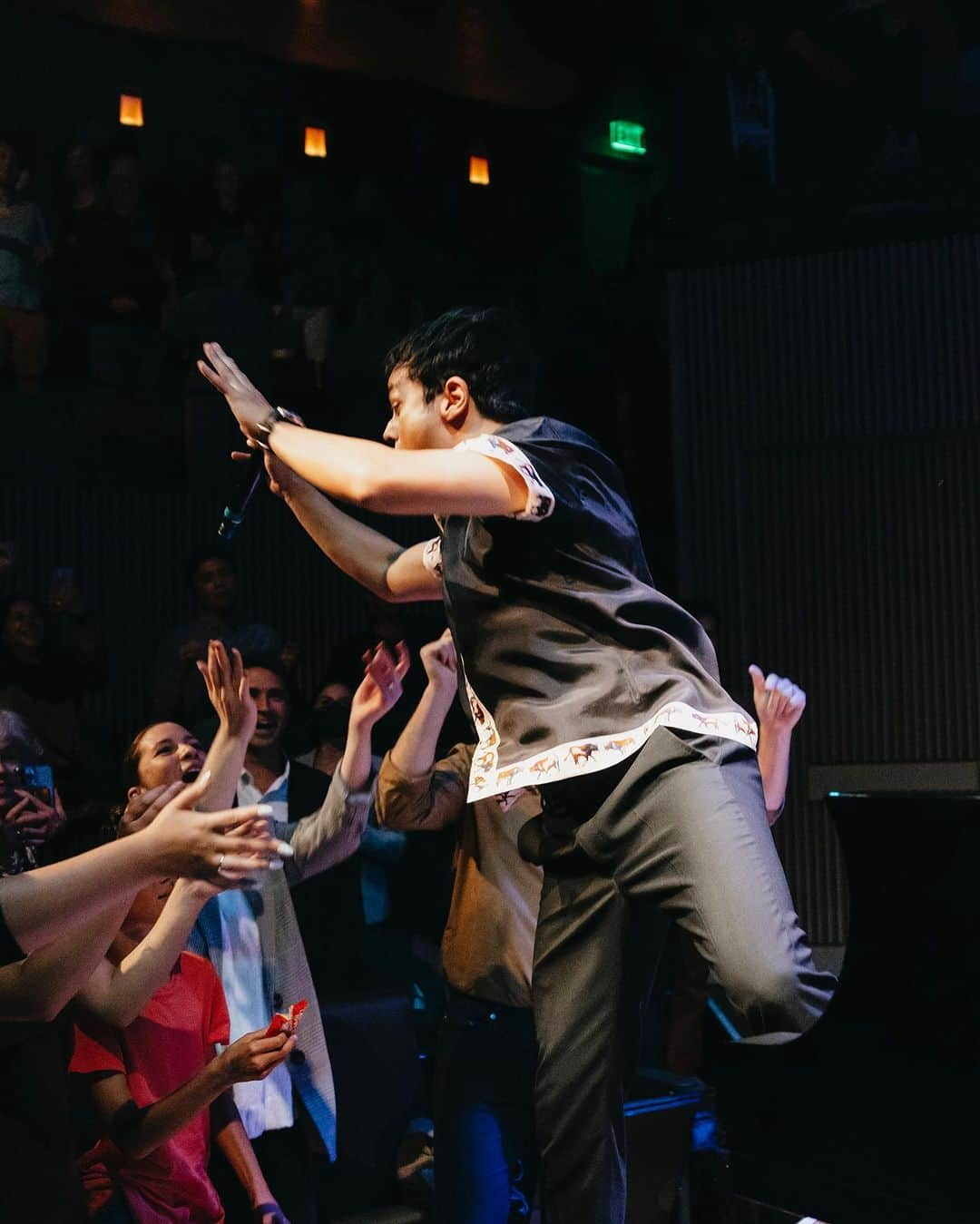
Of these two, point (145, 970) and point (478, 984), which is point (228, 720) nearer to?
point (145, 970)

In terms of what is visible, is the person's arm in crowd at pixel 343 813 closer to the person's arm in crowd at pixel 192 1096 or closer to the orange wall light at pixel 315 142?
the person's arm in crowd at pixel 192 1096

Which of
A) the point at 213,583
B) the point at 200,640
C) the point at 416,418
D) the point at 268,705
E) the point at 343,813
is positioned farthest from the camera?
the point at 213,583

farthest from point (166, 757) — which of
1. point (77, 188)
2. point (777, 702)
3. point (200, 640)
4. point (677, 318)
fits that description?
point (677, 318)

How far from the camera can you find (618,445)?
7.31 metres

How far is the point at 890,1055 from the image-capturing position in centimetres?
169

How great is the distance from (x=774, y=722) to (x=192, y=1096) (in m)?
1.17

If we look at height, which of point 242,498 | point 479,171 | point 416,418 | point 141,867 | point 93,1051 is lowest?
point 93,1051

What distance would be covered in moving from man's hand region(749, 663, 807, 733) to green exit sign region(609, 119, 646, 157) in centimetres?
603

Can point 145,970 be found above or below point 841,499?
below

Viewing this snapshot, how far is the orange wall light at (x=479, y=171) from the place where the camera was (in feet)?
25.0

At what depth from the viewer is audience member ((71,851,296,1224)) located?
2.47 meters

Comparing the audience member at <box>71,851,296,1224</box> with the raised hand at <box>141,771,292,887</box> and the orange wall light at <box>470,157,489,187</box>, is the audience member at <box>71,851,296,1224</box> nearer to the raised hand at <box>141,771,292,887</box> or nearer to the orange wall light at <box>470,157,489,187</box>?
the raised hand at <box>141,771,292,887</box>

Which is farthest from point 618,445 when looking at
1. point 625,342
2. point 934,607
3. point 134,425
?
point 134,425

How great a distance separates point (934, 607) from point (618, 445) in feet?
5.52
